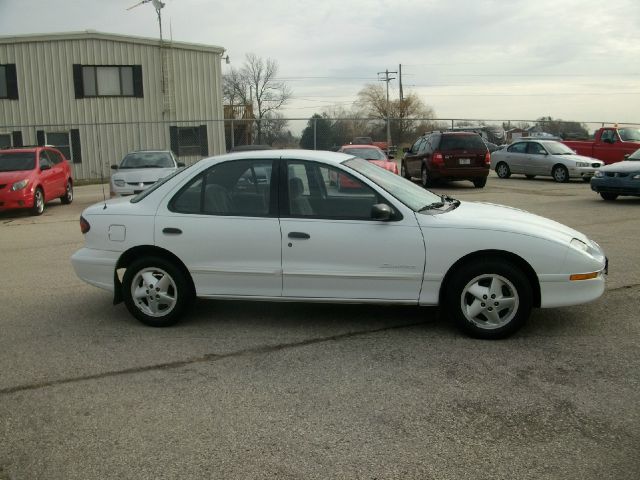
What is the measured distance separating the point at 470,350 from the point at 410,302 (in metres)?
0.62

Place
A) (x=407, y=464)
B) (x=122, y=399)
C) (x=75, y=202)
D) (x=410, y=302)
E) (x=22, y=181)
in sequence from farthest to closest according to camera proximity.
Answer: (x=75, y=202) < (x=22, y=181) < (x=410, y=302) < (x=122, y=399) < (x=407, y=464)

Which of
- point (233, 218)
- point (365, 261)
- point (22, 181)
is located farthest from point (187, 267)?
point (22, 181)

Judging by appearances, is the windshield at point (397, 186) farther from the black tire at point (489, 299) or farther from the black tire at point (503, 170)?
the black tire at point (503, 170)

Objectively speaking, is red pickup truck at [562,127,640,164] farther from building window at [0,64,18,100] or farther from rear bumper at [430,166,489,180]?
building window at [0,64,18,100]

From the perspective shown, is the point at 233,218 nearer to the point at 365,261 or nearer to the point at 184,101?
the point at 365,261

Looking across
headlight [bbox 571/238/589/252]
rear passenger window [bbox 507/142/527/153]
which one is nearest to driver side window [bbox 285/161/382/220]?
headlight [bbox 571/238/589/252]

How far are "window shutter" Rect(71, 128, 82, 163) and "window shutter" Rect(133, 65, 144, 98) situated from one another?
3131 mm

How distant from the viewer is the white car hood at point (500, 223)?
17.0ft

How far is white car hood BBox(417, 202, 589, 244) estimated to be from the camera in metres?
5.17

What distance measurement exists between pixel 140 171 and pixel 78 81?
15.7 meters

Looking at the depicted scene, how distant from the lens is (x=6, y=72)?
1146 inches

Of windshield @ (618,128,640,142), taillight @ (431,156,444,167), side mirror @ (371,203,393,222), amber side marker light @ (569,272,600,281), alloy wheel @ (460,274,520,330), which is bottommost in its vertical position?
alloy wheel @ (460,274,520,330)

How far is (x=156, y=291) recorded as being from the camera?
18.6ft

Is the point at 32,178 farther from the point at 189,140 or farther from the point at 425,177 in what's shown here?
the point at 189,140
